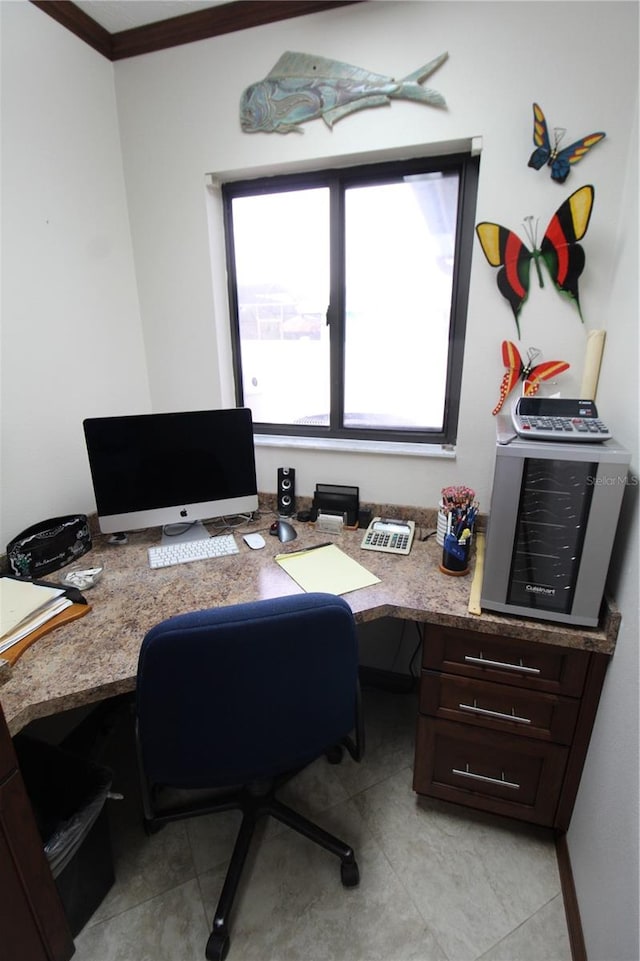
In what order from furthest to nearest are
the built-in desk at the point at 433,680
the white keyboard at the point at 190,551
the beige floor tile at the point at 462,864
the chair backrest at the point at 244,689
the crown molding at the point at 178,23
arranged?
the white keyboard at the point at 190,551 → the crown molding at the point at 178,23 → the beige floor tile at the point at 462,864 → the built-in desk at the point at 433,680 → the chair backrest at the point at 244,689

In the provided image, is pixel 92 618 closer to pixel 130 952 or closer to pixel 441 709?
pixel 130 952

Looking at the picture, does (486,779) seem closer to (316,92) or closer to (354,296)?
(354,296)

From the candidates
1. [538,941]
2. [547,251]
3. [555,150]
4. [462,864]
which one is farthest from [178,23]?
[538,941]

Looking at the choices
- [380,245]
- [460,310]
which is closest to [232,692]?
[460,310]

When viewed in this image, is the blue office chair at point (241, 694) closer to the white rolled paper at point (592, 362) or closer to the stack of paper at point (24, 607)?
the stack of paper at point (24, 607)

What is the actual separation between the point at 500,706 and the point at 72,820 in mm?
1208

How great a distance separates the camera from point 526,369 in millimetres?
1485

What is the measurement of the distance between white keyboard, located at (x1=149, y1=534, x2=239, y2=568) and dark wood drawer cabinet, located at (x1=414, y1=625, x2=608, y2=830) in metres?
0.80

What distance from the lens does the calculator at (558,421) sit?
107 centimetres

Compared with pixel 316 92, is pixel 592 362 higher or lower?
lower

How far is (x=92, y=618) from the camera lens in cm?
122

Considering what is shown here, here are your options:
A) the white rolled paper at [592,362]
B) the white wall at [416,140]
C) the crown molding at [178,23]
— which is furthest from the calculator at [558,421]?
the crown molding at [178,23]

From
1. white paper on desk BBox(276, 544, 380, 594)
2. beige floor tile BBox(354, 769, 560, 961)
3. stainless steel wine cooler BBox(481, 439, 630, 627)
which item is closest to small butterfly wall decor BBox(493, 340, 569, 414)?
stainless steel wine cooler BBox(481, 439, 630, 627)

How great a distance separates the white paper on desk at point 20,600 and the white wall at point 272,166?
0.24 meters
